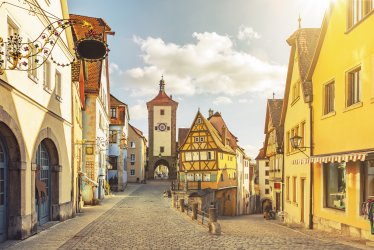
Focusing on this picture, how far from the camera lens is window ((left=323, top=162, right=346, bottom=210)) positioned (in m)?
15.1

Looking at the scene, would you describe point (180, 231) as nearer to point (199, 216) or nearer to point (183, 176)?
point (199, 216)

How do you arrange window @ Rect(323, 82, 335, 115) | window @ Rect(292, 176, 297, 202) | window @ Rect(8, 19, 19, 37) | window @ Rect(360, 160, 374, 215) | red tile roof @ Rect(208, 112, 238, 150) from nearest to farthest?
window @ Rect(8, 19, 19, 37) → window @ Rect(360, 160, 374, 215) → window @ Rect(323, 82, 335, 115) → window @ Rect(292, 176, 297, 202) → red tile roof @ Rect(208, 112, 238, 150)

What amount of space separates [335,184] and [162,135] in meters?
60.2

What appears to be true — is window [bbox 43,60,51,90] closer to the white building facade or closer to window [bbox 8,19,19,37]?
the white building facade

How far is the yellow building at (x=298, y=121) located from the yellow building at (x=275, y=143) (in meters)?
3.61

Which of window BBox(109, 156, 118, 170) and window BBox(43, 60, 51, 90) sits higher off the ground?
window BBox(43, 60, 51, 90)

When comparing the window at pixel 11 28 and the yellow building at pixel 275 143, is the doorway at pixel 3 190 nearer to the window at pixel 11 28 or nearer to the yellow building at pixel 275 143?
the window at pixel 11 28

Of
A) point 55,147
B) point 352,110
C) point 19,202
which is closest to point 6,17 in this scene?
point 19,202

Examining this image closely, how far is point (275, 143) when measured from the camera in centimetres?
3111

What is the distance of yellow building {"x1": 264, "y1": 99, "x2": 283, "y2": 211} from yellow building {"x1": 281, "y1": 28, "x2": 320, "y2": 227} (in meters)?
3.61

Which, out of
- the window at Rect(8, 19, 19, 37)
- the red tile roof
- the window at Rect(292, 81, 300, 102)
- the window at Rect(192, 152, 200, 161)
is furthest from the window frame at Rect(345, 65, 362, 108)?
the red tile roof

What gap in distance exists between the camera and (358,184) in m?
13.4

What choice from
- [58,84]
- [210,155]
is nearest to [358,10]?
[58,84]

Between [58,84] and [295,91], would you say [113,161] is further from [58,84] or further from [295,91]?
[58,84]
